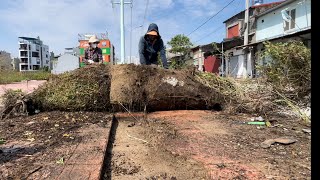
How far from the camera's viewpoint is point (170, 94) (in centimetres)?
519

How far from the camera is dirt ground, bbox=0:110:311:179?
2.35 meters

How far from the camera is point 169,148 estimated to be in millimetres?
3025

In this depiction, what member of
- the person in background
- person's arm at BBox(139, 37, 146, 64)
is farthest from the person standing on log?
the person in background

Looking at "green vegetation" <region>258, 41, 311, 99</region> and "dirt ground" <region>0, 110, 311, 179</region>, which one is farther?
"green vegetation" <region>258, 41, 311, 99</region>

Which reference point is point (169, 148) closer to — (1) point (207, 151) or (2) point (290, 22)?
(1) point (207, 151)

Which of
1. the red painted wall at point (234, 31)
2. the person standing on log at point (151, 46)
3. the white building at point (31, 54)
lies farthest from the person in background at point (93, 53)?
the white building at point (31, 54)

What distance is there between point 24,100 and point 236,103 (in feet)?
12.5

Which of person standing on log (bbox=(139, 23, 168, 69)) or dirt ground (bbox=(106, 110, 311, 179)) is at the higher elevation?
person standing on log (bbox=(139, 23, 168, 69))

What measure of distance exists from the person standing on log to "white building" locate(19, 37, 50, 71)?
237 feet

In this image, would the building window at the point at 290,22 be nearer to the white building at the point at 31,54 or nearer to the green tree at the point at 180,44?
the green tree at the point at 180,44

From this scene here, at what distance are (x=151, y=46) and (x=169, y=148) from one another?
350 cm

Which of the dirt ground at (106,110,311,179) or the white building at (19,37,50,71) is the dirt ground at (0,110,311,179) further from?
the white building at (19,37,50,71)

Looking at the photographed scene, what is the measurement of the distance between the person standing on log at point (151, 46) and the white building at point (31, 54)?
72195 millimetres

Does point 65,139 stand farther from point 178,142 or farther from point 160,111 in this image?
point 160,111
